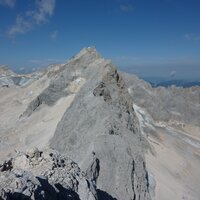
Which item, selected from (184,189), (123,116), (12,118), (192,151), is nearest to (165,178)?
(184,189)

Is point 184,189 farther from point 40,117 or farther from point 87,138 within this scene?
point 40,117

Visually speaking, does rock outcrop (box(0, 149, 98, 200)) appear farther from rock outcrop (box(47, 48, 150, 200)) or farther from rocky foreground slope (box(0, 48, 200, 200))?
rock outcrop (box(47, 48, 150, 200))

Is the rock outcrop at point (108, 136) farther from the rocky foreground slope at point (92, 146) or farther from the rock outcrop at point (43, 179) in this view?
the rock outcrop at point (43, 179)

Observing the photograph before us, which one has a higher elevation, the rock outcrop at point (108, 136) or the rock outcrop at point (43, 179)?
the rock outcrop at point (43, 179)

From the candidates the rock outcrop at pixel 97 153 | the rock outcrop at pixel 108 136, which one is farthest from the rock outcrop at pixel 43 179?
the rock outcrop at pixel 108 136

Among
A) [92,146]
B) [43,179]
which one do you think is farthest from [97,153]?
[43,179]

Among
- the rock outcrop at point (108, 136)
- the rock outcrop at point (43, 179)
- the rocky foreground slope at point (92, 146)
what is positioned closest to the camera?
the rock outcrop at point (43, 179)

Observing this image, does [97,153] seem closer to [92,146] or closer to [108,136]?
[92,146]

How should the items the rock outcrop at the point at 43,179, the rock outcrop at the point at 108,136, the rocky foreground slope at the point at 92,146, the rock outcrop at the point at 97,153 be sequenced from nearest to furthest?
the rock outcrop at the point at 43,179
the rock outcrop at the point at 97,153
the rocky foreground slope at the point at 92,146
the rock outcrop at the point at 108,136
